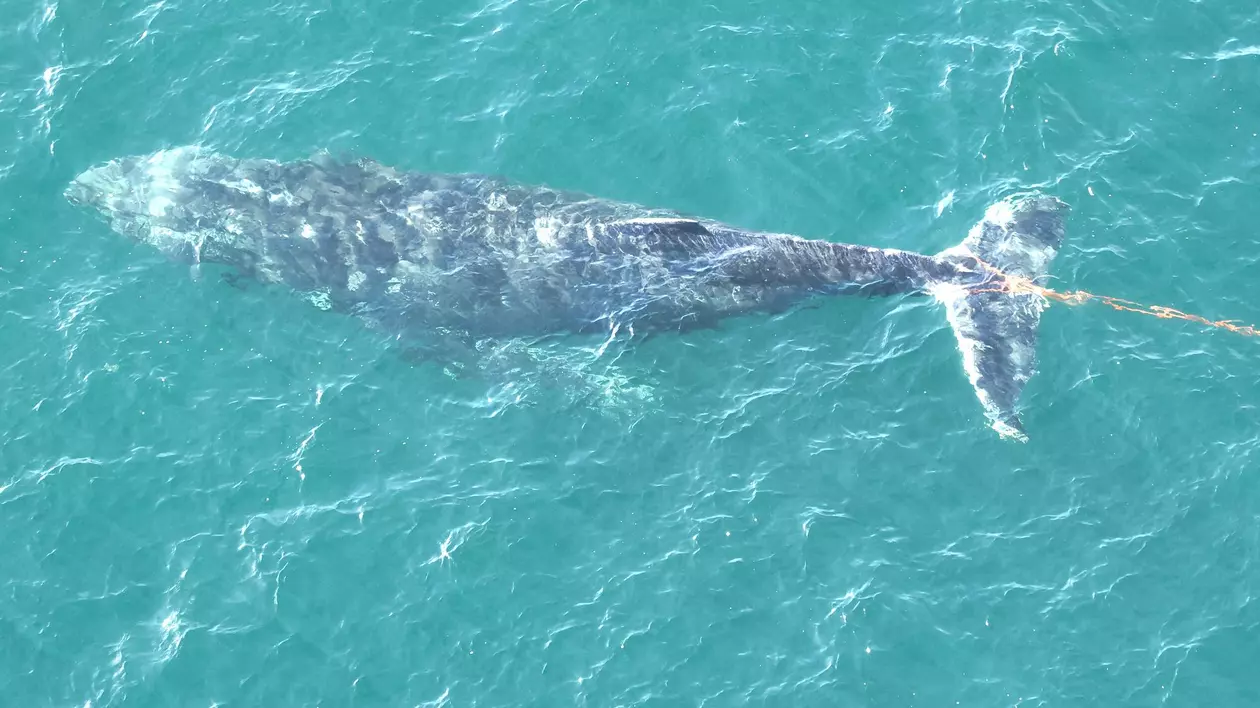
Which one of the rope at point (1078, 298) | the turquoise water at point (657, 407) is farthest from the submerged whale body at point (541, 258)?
the turquoise water at point (657, 407)

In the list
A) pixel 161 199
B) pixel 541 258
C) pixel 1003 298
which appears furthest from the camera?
pixel 161 199

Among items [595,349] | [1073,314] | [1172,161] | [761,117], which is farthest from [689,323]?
[1172,161]

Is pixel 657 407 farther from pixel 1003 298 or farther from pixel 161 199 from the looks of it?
pixel 161 199

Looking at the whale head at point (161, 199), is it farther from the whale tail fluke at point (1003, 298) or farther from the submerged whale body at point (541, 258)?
the whale tail fluke at point (1003, 298)

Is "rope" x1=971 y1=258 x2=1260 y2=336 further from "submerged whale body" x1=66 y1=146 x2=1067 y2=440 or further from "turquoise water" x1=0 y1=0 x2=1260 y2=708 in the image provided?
"turquoise water" x1=0 y1=0 x2=1260 y2=708

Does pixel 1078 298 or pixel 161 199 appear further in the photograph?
pixel 161 199

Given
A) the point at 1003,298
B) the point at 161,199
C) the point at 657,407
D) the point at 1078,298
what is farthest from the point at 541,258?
the point at 1078,298
